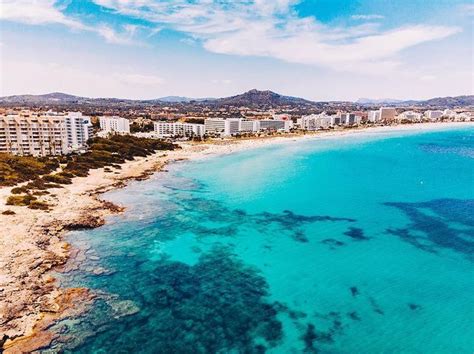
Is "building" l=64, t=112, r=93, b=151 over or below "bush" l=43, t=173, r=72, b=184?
over

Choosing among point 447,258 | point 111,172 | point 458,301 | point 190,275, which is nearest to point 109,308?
point 190,275

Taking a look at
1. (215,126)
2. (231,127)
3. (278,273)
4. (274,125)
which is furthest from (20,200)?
(274,125)

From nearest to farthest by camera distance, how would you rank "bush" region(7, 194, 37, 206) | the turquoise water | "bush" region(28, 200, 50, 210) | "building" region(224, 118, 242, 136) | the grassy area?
the turquoise water, "bush" region(28, 200, 50, 210), "bush" region(7, 194, 37, 206), the grassy area, "building" region(224, 118, 242, 136)

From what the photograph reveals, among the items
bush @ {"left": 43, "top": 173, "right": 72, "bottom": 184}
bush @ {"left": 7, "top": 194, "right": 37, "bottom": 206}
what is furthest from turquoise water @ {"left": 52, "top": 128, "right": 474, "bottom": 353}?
bush @ {"left": 7, "top": 194, "right": 37, "bottom": 206}

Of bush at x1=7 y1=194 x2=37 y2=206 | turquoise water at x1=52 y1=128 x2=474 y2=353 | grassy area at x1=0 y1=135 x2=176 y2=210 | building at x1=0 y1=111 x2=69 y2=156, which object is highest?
building at x1=0 y1=111 x2=69 y2=156

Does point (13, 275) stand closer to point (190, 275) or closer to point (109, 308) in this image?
point (109, 308)

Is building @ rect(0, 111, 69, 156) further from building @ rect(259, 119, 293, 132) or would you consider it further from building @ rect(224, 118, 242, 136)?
building @ rect(259, 119, 293, 132)

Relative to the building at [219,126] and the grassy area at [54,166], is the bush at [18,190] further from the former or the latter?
the building at [219,126]
